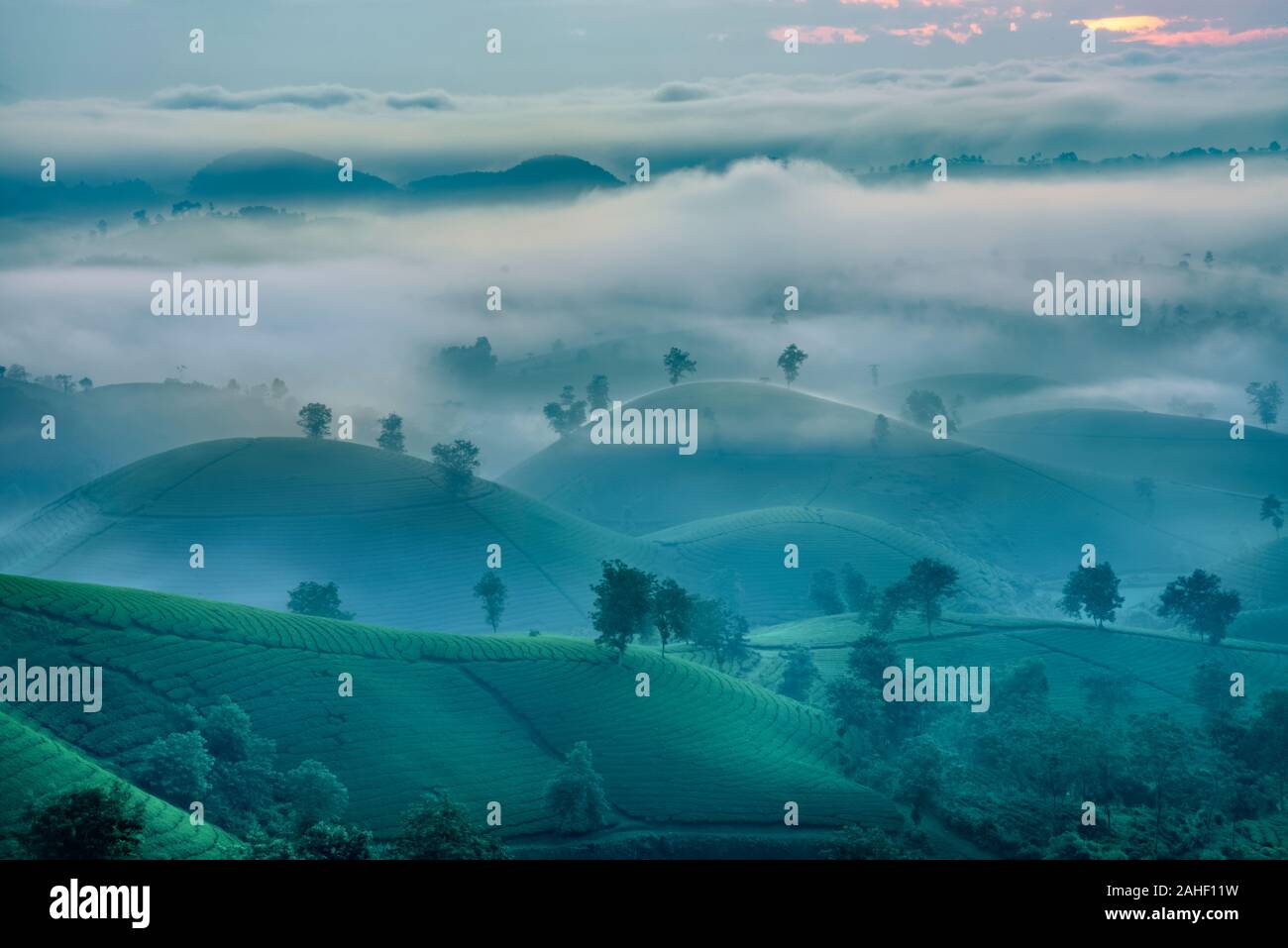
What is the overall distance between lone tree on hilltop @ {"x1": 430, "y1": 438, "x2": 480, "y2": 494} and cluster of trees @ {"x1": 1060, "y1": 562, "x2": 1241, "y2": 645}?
76625mm

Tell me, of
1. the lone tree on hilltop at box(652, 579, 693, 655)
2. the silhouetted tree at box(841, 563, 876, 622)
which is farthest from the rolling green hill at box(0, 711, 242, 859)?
the silhouetted tree at box(841, 563, 876, 622)

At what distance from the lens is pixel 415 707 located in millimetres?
77562

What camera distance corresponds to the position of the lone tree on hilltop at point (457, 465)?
166m

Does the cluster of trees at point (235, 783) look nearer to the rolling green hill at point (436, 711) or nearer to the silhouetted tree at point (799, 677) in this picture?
the rolling green hill at point (436, 711)

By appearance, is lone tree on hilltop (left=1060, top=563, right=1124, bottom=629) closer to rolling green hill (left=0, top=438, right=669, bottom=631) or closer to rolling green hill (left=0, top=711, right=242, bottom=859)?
rolling green hill (left=0, top=438, right=669, bottom=631)

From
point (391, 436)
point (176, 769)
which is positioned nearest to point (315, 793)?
point (176, 769)

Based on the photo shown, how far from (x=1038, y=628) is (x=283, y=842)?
3547 inches

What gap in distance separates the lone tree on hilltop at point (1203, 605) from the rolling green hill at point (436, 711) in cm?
5221

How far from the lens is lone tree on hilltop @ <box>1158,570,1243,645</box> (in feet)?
396

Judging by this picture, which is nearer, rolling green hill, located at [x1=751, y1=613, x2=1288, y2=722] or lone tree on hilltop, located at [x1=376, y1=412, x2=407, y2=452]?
rolling green hill, located at [x1=751, y1=613, x2=1288, y2=722]

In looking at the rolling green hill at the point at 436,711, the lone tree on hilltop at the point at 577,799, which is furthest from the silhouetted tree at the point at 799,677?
the lone tree on hilltop at the point at 577,799

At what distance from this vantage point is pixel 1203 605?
122 m
